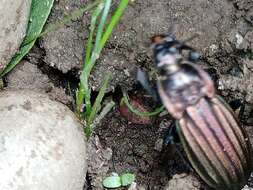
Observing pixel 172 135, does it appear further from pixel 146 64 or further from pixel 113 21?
pixel 113 21

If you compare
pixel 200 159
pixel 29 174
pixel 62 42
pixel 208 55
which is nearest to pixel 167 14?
pixel 208 55

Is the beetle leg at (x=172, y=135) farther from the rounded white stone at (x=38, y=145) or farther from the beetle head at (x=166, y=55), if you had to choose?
the rounded white stone at (x=38, y=145)

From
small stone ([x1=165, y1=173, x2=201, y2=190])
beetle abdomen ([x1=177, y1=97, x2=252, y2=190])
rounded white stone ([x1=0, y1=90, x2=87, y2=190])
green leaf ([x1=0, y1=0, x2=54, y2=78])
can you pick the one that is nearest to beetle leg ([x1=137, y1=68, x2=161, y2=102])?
beetle abdomen ([x1=177, y1=97, x2=252, y2=190])

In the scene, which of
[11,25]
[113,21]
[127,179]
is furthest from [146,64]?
[11,25]

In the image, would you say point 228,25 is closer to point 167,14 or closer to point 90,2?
point 167,14

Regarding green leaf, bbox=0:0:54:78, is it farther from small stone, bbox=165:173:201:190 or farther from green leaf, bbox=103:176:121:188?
small stone, bbox=165:173:201:190

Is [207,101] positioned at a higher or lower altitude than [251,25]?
lower
